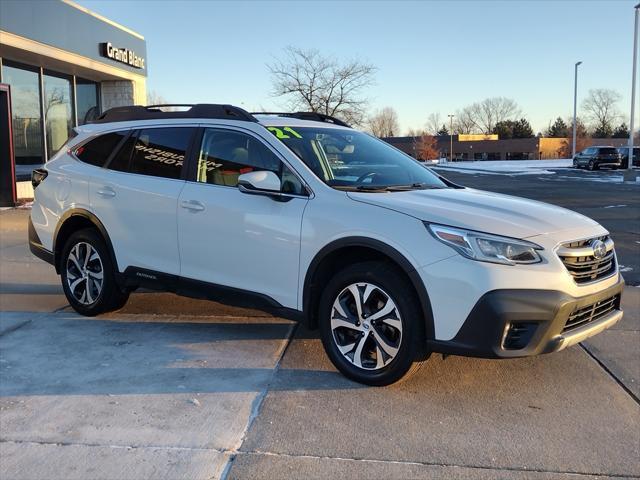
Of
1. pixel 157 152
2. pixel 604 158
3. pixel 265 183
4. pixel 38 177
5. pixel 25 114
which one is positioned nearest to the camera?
pixel 265 183

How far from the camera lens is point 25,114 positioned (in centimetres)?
1750

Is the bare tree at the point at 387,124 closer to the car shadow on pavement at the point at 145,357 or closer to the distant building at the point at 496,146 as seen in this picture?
the distant building at the point at 496,146

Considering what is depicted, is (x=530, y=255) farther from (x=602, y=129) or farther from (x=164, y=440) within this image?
(x=602, y=129)

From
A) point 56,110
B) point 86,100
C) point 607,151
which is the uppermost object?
point 86,100

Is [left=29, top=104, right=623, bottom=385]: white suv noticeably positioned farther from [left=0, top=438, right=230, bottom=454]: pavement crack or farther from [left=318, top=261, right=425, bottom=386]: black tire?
[left=0, top=438, right=230, bottom=454]: pavement crack

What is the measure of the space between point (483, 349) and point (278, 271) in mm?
1524

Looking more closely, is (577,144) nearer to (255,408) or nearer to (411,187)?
(411,187)

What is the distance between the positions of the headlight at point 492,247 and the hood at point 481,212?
0.04 meters

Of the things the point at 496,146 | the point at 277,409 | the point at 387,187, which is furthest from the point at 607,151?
the point at 496,146

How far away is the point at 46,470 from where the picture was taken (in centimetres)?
298

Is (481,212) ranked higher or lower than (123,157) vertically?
lower

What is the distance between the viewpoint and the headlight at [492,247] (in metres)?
3.54

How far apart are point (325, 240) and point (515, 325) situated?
130 cm

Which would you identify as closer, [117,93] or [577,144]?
[117,93]
